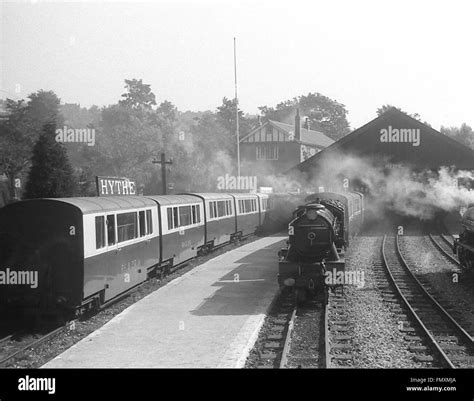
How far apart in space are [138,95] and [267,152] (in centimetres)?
3702

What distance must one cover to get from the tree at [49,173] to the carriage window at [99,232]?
1753 cm

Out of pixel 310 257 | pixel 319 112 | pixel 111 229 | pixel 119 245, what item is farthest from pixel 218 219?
pixel 319 112

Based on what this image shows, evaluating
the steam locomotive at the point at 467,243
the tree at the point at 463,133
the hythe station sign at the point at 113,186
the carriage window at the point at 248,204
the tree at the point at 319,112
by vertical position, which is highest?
the tree at the point at 319,112

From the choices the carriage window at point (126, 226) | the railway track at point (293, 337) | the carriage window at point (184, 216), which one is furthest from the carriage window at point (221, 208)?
the railway track at point (293, 337)

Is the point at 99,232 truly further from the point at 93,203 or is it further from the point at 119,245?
the point at 119,245

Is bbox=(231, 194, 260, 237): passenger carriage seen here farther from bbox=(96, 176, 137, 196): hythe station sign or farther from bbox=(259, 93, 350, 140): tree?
bbox=(259, 93, 350, 140): tree

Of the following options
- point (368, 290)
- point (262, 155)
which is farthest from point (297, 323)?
point (262, 155)

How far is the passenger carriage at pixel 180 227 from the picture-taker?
56.9 ft

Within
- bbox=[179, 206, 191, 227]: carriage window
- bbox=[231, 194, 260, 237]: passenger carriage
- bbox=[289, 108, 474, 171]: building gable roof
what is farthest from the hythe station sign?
bbox=[289, 108, 474, 171]: building gable roof

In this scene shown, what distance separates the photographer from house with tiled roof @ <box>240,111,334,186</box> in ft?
205

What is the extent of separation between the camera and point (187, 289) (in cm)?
1587

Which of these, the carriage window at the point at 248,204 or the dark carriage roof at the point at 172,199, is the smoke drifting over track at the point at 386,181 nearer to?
the carriage window at the point at 248,204

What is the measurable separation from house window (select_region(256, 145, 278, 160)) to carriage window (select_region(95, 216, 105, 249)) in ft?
169

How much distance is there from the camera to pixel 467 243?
17.2m
